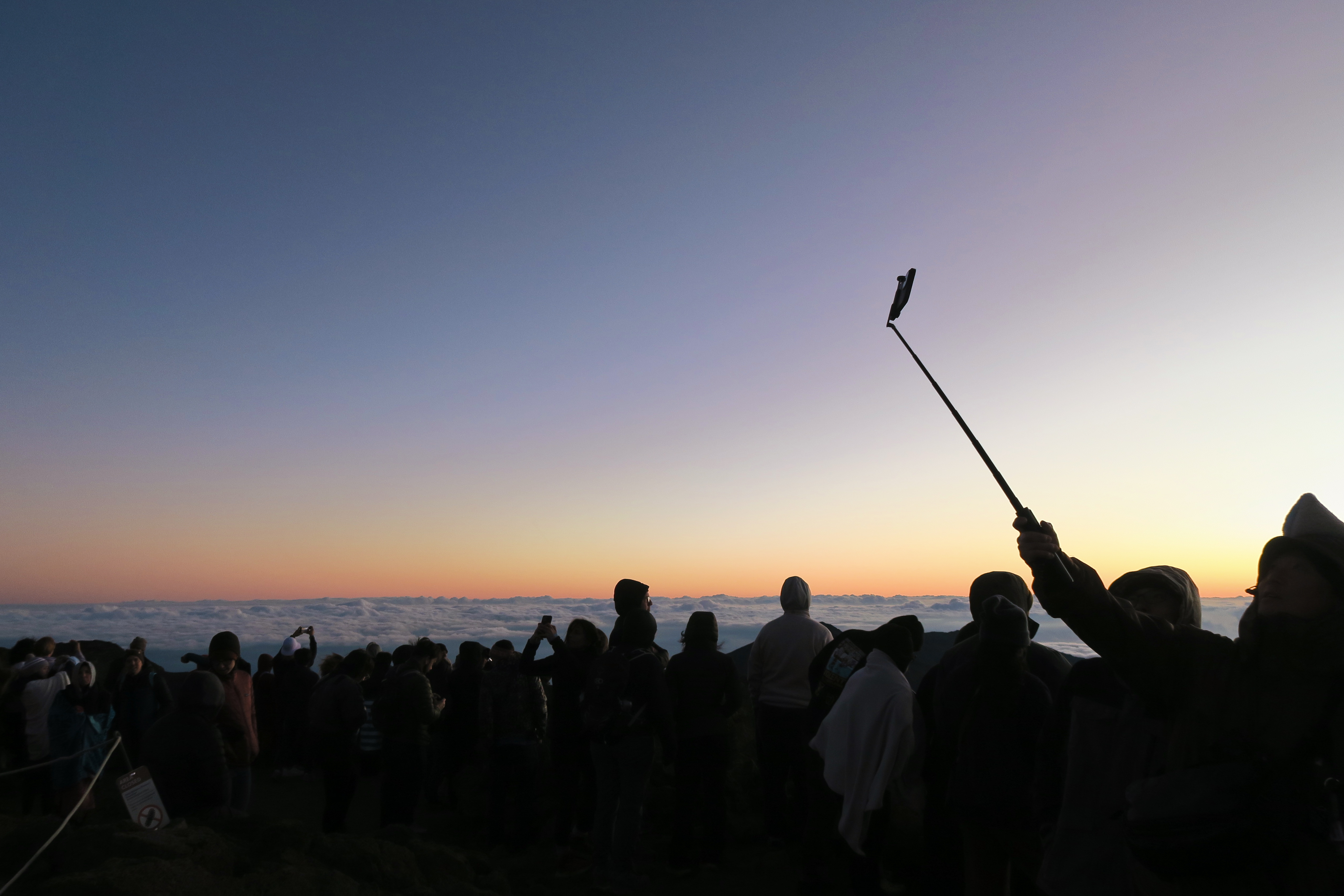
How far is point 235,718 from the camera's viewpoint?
5.46m

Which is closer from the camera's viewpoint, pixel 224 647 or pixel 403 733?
pixel 224 647

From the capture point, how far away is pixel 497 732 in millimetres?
6586

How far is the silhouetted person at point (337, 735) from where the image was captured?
617cm

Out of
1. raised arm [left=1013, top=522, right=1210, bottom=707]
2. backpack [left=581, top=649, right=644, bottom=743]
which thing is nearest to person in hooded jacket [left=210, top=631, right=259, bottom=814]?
backpack [left=581, top=649, right=644, bottom=743]

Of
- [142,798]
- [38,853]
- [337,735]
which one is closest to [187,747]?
[142,798]

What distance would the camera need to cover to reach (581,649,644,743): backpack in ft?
17.9

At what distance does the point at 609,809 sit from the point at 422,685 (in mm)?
2022

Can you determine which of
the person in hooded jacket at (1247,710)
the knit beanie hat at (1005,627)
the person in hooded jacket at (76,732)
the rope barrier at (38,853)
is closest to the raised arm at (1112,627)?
the person in hooded jacket at (1247,710)

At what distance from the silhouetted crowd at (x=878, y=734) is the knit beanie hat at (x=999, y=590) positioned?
1 centimetres

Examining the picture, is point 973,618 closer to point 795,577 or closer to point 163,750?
point 795,577

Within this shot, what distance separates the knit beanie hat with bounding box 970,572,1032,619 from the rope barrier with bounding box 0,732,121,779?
518 centimetres

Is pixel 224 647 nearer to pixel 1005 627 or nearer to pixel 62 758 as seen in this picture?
pixel 62 758

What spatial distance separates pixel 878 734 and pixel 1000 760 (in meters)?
0.88

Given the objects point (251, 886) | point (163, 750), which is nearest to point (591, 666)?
point (251, 886)
